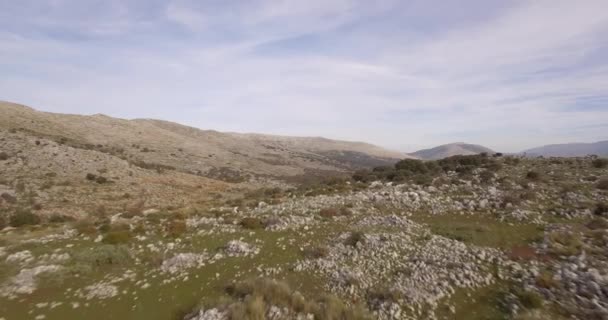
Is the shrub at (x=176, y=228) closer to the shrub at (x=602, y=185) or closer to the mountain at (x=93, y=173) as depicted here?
the mountain at (x=93, y=173)

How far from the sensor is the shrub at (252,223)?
20562mm

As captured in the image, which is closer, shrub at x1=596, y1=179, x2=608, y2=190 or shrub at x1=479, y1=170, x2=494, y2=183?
shrub at x1=596, y1=179, x2=608, y2=190

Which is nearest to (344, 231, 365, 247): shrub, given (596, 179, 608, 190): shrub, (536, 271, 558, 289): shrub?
(536, 271, 558, 289): shrub

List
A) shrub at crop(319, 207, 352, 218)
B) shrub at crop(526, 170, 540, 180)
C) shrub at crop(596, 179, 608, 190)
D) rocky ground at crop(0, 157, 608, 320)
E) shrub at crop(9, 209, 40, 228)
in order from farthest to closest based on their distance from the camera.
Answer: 1. shrub at crop(526, 170, 540, 180)
2. shrub at crop(9, 209, 40, 228)
3. shrub at crop(596, 179, 608, 190)
4. shrub at crop(319, 207, 352, 218)
5. rocky ground at crop(0, 157, 608, 320)

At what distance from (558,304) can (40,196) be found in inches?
1610

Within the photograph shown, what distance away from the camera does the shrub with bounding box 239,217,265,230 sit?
20562 mm

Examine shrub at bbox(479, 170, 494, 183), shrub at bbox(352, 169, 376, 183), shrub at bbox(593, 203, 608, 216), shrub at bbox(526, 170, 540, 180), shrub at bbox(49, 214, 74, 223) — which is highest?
shrub at bbox(526, 170, 540, 180)

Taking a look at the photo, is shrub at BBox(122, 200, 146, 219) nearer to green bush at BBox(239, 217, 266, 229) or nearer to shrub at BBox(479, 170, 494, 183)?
green bush at BBox(239, 217, 266, 229)

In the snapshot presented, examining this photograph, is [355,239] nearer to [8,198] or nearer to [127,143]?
[8,198]

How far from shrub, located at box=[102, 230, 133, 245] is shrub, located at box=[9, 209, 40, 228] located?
10.1 meters

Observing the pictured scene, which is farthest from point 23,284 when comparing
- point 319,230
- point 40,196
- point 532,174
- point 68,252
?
point 532,174

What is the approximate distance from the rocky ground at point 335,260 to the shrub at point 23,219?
0.40 feet

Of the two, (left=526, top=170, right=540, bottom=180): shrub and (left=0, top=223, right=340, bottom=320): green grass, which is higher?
(left=526, top=170, right=540, bottom=180): shrub

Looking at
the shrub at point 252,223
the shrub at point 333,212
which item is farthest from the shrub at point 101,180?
the shrub at point 333,212
